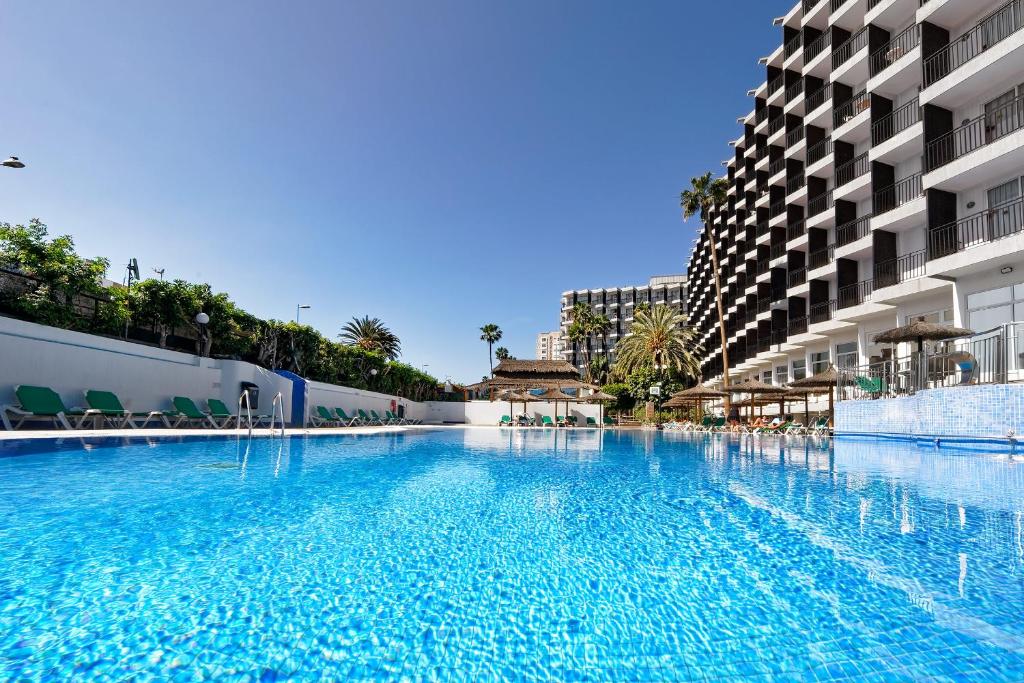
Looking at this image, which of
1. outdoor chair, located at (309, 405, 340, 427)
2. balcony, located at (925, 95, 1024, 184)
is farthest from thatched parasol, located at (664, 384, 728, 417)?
outdoor chair, located at (309, 405, 340, 427)

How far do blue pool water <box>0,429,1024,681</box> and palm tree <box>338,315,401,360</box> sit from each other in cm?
4554

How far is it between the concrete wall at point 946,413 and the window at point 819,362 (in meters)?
9.85

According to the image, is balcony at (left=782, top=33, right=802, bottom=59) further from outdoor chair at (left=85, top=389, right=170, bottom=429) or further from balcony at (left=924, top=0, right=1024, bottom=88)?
outdoor chair at (left=85, top=389, right=170, bottom=429)

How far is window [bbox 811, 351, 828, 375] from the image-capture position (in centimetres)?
2730

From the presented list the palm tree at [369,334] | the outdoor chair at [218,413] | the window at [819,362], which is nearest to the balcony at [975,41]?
the window at [819,362]

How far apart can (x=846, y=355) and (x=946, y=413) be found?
473 inches

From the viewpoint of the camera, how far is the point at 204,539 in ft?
15.3

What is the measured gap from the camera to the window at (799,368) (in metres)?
30.1

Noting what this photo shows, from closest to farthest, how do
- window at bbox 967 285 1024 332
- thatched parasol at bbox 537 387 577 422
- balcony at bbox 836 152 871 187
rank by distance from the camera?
1. window at bbox 967 285 1024 332
2. balcony at bbox 836 152 871 187
3. thatched parasol at bbox 537 387 577 422

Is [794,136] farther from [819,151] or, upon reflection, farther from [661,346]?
[661,346]

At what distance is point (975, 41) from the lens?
17.0 m

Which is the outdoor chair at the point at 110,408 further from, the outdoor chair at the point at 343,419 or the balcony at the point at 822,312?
the balcony at the point at 822,312

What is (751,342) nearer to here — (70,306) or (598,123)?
(598,123)

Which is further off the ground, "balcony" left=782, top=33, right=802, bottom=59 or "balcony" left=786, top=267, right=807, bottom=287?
"balcony" left=782, top=33, right=802, bottom=59
